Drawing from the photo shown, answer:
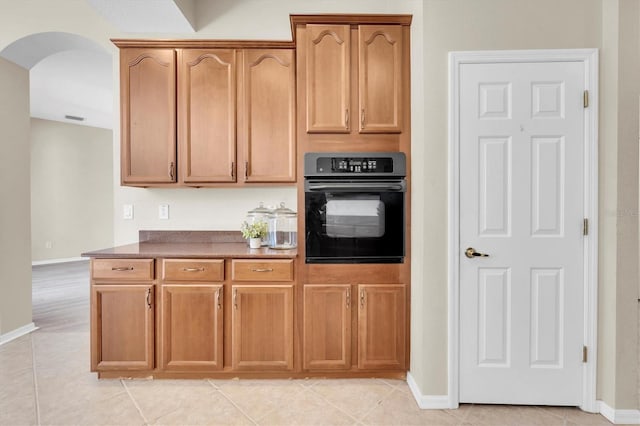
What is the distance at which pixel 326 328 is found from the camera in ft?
7.80

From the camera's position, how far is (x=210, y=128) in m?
2.64

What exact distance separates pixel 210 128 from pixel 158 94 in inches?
18.7

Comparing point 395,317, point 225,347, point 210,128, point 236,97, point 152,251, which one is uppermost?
point 236,97

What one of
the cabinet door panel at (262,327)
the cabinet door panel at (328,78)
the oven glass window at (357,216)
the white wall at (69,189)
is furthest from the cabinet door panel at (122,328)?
the white wall at (69,189)

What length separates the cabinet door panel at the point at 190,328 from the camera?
237cm

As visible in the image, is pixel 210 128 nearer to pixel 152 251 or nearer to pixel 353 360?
pixel 152 251

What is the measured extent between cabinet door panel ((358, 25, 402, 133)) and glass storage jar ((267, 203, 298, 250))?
92 centimetres

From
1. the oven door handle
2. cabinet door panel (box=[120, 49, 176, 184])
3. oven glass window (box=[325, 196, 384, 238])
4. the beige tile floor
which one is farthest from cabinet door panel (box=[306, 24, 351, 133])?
the beige tile floor

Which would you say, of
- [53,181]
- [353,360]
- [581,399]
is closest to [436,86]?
[353,360]

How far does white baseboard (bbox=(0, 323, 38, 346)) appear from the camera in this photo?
305cm

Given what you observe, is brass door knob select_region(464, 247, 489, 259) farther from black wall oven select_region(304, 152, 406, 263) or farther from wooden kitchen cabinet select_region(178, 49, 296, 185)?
wooden kitchen cabinet select_region(178, 49, 296, 185)

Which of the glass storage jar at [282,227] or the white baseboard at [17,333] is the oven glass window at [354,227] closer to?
the glass storage jar at [282,227]

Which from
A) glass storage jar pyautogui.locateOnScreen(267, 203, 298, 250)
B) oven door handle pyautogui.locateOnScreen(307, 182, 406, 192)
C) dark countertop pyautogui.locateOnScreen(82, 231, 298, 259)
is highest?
oven door handle pyautogui.locateOnScreen(307, 182, 406, 192)

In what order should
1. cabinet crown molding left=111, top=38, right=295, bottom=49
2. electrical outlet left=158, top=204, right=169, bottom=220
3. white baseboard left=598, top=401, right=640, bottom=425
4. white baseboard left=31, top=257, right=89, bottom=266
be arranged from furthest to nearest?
1. white baseboard left=31, top=257, right=89, bottom=266
2. electrical outlet left=158, top=204, right=169, bottom=220
3. cabinet crown molding left=111, top=38, right=295, bottom=49
4. white baseboard left=598, top=401, right=640, bottom=425
